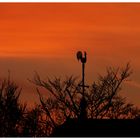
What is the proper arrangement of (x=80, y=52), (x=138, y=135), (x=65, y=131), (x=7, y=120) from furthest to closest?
1. (x=7, y=120)
2. (x=65, y=131)
3. (x=138, y=135)
4. (x=80, y=52)

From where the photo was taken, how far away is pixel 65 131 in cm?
2973

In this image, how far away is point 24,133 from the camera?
3697 cm

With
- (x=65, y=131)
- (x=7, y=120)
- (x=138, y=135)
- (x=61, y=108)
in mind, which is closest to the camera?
(x=138, y=135)

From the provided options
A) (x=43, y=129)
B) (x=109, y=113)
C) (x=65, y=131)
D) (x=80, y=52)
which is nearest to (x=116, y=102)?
(x=109, y=113)

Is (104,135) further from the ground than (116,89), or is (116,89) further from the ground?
(116,89)

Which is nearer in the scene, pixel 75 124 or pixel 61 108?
pixel 75 124

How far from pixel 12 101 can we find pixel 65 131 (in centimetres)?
889

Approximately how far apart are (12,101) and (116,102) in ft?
18.2

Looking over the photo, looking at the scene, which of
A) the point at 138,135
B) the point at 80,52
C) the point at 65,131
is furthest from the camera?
the point at 65,131

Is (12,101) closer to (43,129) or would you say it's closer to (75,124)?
(43,129)

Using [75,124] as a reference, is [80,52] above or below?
above

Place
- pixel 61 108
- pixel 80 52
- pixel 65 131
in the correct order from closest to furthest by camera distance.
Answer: pixel 80 52, pixel 65 131, pixel 61 108

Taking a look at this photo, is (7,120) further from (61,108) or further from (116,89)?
(116,89)

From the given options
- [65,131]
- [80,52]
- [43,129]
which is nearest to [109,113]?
[43,129]
